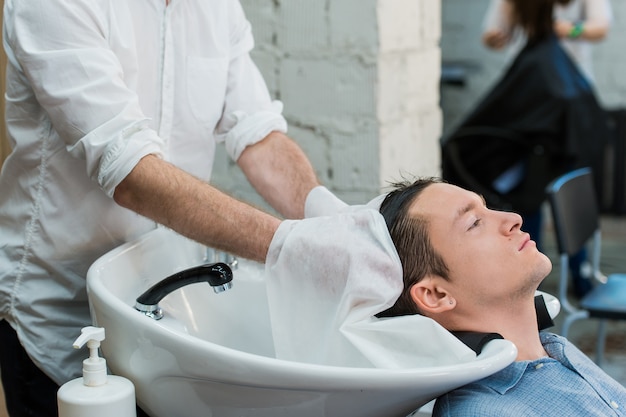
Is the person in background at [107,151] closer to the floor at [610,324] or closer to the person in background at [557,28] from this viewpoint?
the floor at [610,324]

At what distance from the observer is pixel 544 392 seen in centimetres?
114

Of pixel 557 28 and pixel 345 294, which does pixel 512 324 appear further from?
pixel 557 28

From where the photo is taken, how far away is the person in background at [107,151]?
1130mm

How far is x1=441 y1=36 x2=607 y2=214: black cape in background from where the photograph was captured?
3.02 m

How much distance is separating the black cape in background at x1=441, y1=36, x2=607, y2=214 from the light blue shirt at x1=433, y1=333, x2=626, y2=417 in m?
1.82

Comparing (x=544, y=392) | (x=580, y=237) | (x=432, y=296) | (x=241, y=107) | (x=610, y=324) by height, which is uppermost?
(x=241, y=107)

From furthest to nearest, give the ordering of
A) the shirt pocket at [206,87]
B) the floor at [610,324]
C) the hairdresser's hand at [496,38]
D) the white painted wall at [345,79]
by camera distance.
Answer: the hairdresser's hand at [496,38] → the floor at [610,324] → the white painted wall at [345,79] → the shirt pocket at [206,87]

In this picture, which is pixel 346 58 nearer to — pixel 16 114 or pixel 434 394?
pixel 16 114

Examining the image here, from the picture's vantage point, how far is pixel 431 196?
1.21 meters

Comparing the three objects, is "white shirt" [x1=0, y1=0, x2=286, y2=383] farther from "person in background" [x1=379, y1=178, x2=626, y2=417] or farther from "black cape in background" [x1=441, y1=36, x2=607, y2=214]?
"black cape in background" [x1=441, y1=36, x2=607, y2=214]

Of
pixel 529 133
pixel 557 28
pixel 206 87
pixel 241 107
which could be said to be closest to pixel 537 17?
pixel 557 28

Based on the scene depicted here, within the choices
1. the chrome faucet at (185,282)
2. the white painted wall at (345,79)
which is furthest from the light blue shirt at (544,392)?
the white painted wall at (345,79)

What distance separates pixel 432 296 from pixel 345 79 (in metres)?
0.95

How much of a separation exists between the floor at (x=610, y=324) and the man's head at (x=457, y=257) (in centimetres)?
93
